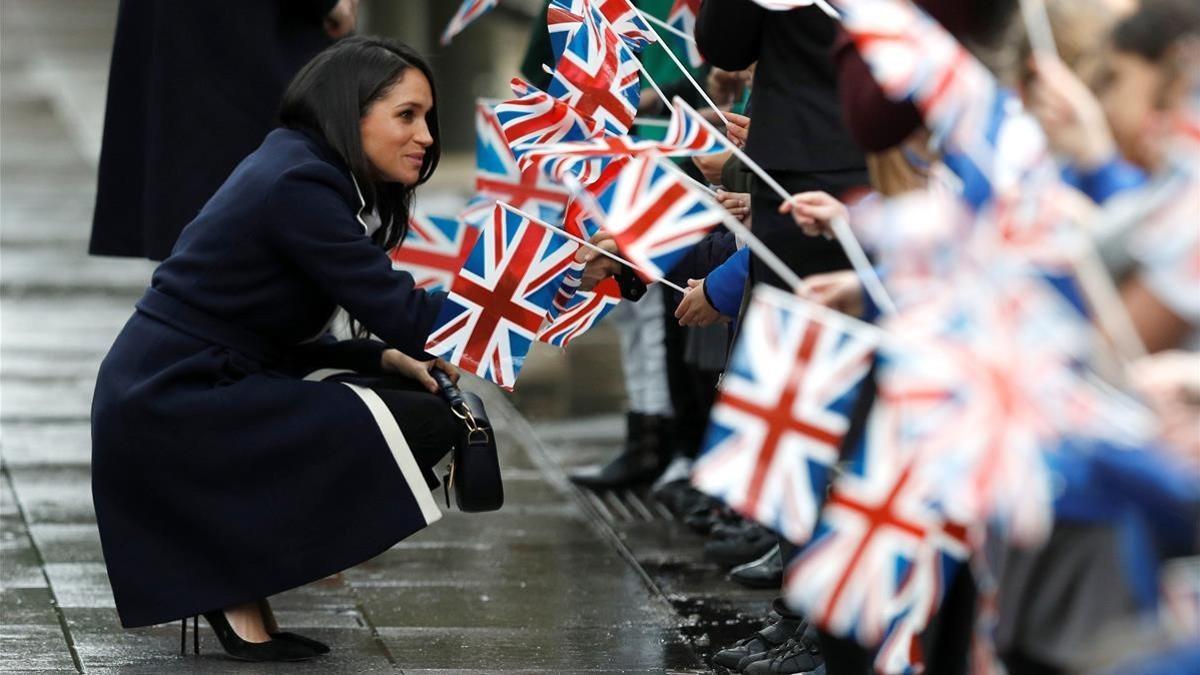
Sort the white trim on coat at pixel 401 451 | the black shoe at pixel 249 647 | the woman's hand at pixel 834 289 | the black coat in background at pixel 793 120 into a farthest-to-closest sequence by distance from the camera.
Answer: the black shoe at pixel 249 647
the white trim on coat at pixel 401 451
the black coat in background at pixel 793 120
the woman's hand at pixel 834 289

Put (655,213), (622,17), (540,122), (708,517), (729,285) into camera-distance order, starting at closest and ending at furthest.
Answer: (655,213), (540,122), (729,285), (622,17), (708,517)

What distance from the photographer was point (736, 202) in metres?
5.00

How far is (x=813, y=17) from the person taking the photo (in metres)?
4.48

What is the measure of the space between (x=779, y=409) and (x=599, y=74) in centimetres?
197

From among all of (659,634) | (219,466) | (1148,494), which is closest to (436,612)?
(659,634)

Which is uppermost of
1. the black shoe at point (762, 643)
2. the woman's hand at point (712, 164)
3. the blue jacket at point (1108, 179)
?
the blue jacket at point (1108, 179)

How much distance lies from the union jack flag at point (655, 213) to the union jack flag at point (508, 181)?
244 centimetres

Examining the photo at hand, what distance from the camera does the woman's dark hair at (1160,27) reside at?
296 centimetres

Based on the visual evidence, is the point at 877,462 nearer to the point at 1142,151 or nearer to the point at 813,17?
the point at 1142,151

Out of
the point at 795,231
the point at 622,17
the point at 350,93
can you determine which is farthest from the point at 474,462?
the point at 622,17

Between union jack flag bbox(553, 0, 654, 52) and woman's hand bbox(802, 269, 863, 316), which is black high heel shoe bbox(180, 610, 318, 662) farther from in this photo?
woman's hand bbox(802, 269, 863, 316)

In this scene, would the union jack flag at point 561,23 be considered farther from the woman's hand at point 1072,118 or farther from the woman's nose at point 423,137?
the woman's hand at point 1072,118

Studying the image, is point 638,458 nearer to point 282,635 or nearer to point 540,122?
point 282,635

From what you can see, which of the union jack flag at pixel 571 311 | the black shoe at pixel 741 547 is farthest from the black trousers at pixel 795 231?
the black shoe at pixel 741 547
